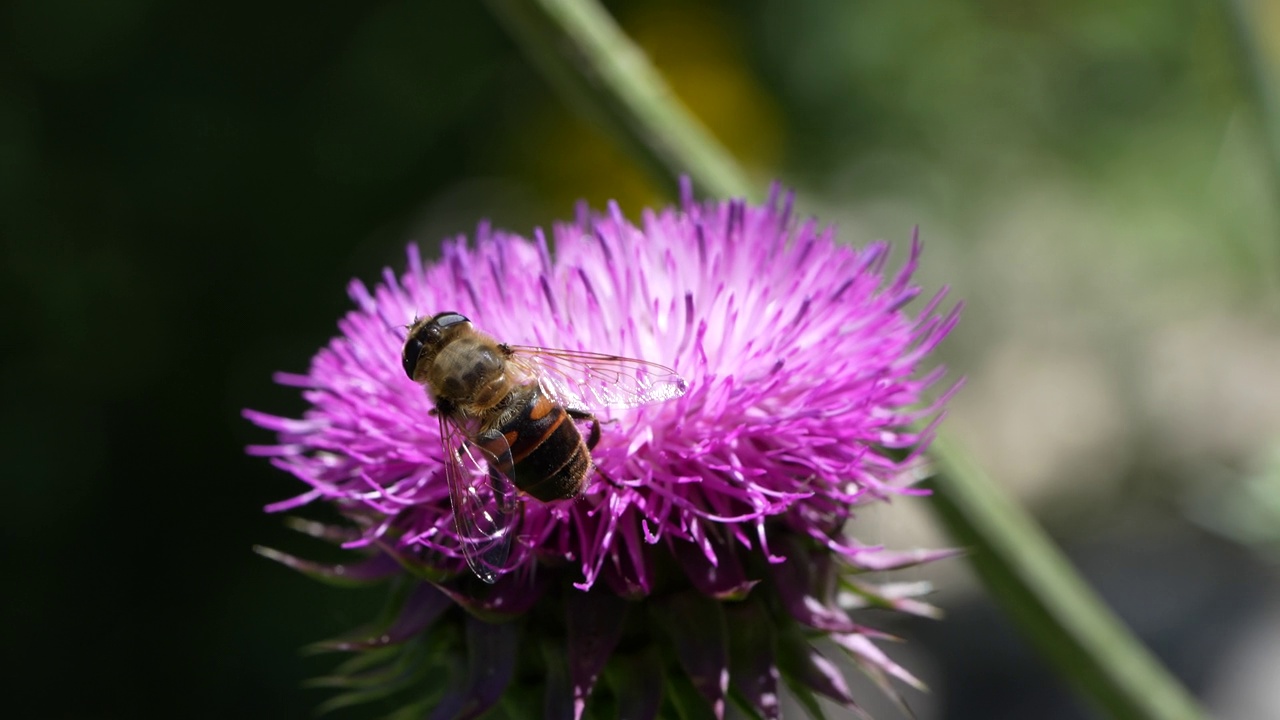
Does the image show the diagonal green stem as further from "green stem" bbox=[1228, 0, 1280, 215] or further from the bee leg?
"green stem" bbox=[1228, 0, 1280, 215]

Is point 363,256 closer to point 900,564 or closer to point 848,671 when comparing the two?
point 848,671

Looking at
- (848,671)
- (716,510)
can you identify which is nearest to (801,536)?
(716,510)

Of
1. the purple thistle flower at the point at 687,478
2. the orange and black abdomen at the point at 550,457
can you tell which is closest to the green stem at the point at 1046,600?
the purple thistle flower at the point at 687,478

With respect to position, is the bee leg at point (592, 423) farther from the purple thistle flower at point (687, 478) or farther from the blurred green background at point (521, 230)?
the blurred green background at point (521, 230)

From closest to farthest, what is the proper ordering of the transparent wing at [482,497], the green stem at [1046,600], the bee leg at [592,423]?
the transparent wing at [482,497]
the bee leg at [592,423]
the green stem at [1046,600]

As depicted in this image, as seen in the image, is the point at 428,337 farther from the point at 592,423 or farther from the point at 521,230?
the point at 521,230

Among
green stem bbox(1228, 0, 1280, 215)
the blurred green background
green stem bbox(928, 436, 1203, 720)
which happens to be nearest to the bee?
green stem bbox(928, 436, 1203, 720)

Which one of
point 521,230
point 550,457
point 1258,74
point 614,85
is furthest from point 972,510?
point 521,230
